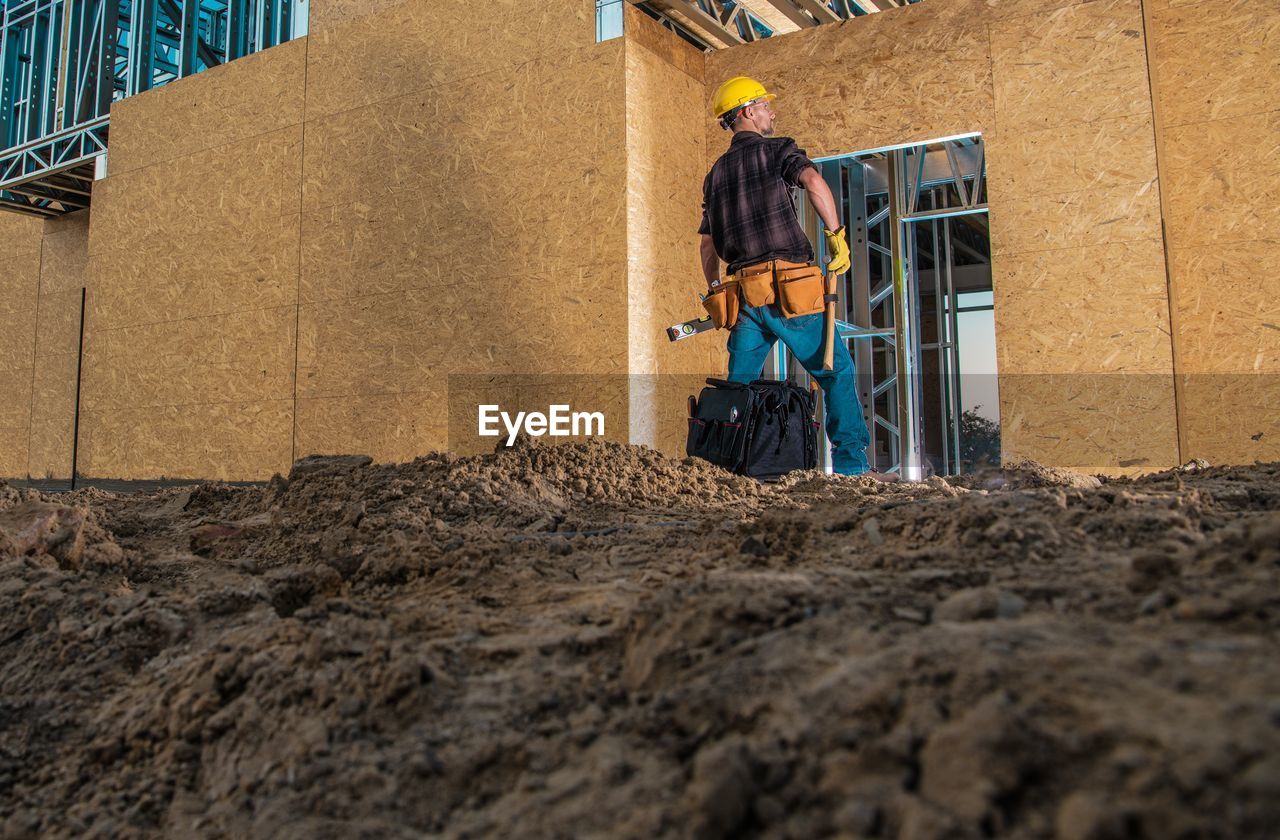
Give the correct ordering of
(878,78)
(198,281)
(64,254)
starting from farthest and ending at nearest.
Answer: (64,254) < (198,281) < (878,78)

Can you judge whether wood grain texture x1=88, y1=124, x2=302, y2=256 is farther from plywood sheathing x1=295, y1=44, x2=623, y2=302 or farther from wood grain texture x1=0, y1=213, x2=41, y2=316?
wood grain texture x1=0, y1=213, x2=41, y2=316

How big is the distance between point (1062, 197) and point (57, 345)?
9960 millimetres

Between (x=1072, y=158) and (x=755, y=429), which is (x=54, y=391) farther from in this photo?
(x=1072, y=158)

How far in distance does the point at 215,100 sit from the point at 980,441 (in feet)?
37.7

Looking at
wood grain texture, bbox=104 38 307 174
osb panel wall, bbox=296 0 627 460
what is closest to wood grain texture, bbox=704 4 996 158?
osb panel wall, bbox=296 0 627 460

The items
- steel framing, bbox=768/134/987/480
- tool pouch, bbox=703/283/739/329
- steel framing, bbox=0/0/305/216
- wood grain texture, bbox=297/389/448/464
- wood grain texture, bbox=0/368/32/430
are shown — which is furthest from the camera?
wood grain texture, bbox=0/368/32/430

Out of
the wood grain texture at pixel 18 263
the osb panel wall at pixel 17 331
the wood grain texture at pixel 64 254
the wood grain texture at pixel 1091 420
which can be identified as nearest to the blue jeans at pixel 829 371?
the wood grain texture at pixel 1091 420

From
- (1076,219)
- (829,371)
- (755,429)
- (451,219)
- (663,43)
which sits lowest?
(755,429)

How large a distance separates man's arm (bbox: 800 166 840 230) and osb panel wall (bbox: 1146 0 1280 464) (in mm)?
2235

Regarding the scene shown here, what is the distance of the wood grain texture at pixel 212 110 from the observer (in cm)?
777

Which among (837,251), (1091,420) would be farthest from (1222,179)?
(837,251)

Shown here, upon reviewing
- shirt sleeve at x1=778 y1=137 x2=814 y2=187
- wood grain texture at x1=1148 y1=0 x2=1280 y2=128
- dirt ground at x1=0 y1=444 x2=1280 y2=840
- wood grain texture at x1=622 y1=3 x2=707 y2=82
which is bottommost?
dirt ground at x1=0 y1=444 x2=1280 y2=840

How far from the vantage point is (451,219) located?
22.2 feet

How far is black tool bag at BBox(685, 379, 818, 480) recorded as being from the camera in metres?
4.57
